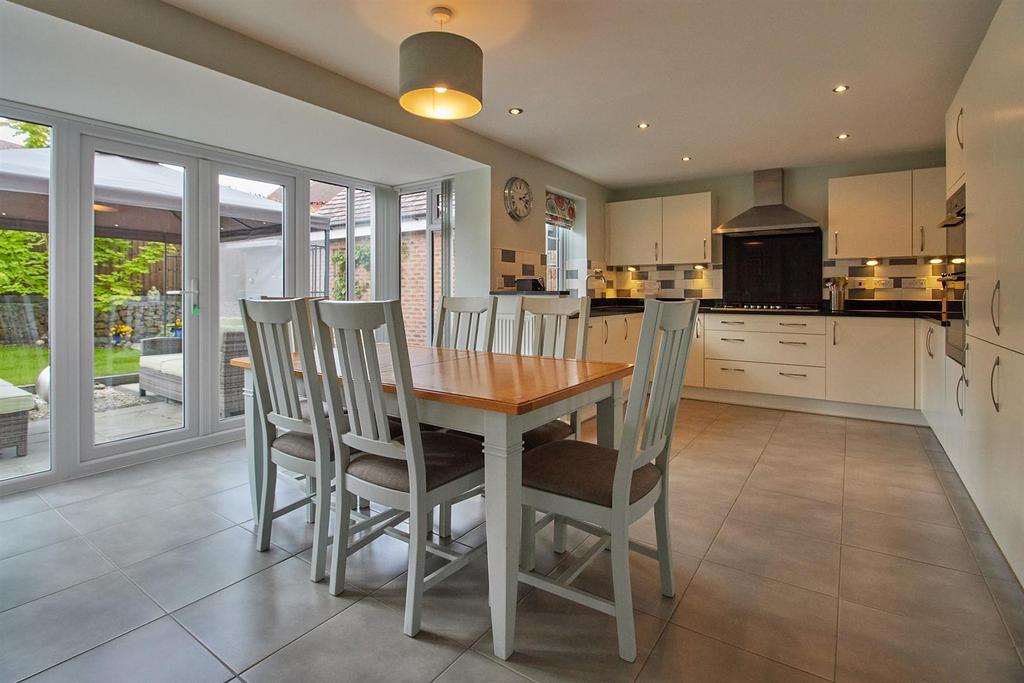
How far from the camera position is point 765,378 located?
15.7 feet

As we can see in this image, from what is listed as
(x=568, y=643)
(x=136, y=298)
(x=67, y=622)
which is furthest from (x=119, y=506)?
(x=568, y=643)

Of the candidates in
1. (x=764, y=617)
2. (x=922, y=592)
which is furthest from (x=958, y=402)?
(x=764, y=617)

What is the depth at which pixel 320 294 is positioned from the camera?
14.2 feet

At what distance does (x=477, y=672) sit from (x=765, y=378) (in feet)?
13.5

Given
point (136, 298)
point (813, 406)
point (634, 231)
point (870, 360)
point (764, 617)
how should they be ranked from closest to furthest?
point (764, 617), point (136, 298), point (870, 360), point (813, 406), point (634, 231)

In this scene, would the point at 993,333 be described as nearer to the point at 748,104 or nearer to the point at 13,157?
the point at 748,104

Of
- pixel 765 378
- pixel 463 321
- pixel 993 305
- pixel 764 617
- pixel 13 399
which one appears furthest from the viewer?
pixel 765 378

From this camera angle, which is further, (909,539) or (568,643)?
(909,539)

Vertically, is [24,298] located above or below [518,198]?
below

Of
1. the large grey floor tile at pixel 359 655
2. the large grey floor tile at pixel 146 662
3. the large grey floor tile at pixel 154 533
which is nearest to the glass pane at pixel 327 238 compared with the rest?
the large grey floor tile at pixel 154 533

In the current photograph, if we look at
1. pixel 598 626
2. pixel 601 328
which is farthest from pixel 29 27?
pixel 601 328

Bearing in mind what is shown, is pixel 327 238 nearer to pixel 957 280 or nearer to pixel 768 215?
pixel 768 215

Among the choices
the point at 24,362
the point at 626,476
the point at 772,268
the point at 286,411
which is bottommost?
Answer: the point at 626,476

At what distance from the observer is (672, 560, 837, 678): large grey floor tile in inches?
60.2
